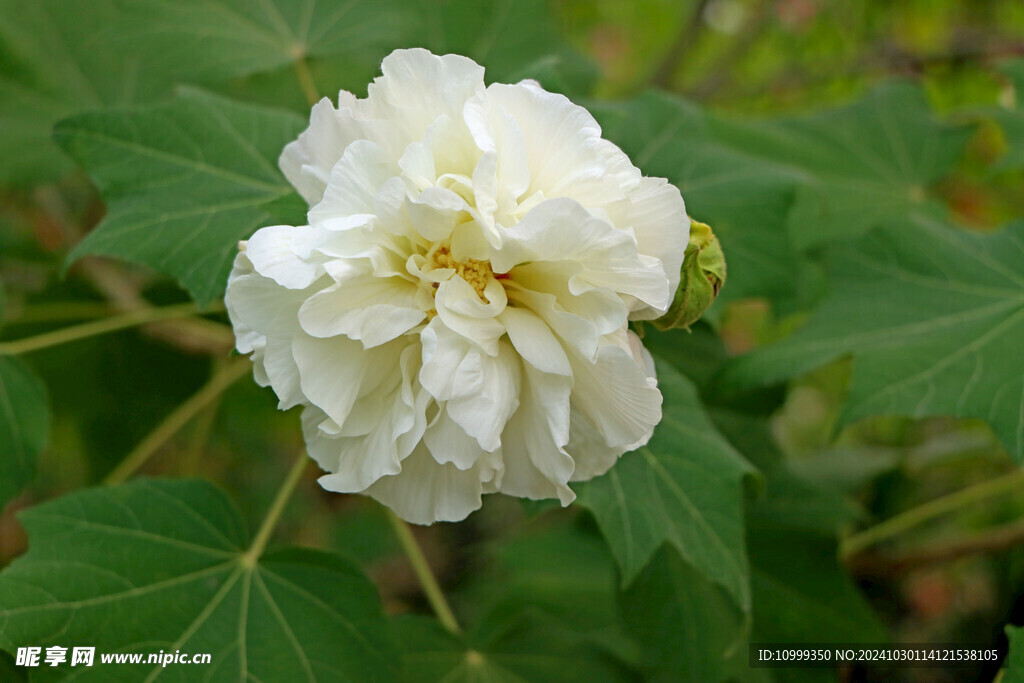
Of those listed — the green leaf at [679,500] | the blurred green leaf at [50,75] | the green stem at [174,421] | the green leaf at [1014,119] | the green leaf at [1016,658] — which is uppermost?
the blurred green leaf at [50,75]

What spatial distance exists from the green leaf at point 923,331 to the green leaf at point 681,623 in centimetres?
31

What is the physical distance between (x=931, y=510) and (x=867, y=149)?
29.0 inches

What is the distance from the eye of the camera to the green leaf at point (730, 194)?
1266 mm

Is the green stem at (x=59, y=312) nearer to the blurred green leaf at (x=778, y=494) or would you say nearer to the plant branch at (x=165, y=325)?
the plant branch at (x=165, y=325)

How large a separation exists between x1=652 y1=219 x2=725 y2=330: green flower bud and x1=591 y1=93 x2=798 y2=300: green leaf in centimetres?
43

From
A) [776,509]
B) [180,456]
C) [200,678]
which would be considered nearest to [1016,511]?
[776,509]

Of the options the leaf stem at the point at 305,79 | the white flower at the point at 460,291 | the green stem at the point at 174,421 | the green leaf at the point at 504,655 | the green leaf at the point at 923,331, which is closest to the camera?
the white flower at the point at 460,291

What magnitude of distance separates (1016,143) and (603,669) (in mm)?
1151

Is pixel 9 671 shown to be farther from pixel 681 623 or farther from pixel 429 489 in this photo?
pixel 681 623

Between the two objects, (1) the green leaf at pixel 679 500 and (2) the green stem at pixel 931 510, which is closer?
(1) the green leaf at pixel 679 500

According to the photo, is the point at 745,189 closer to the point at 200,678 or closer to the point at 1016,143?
the point at 1016,143

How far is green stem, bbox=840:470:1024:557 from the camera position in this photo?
1.49m

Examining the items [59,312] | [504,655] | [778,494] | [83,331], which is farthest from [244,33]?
[778,494]

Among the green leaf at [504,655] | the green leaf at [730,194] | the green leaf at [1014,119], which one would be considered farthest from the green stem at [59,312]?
the green leaf at [1014,119]
